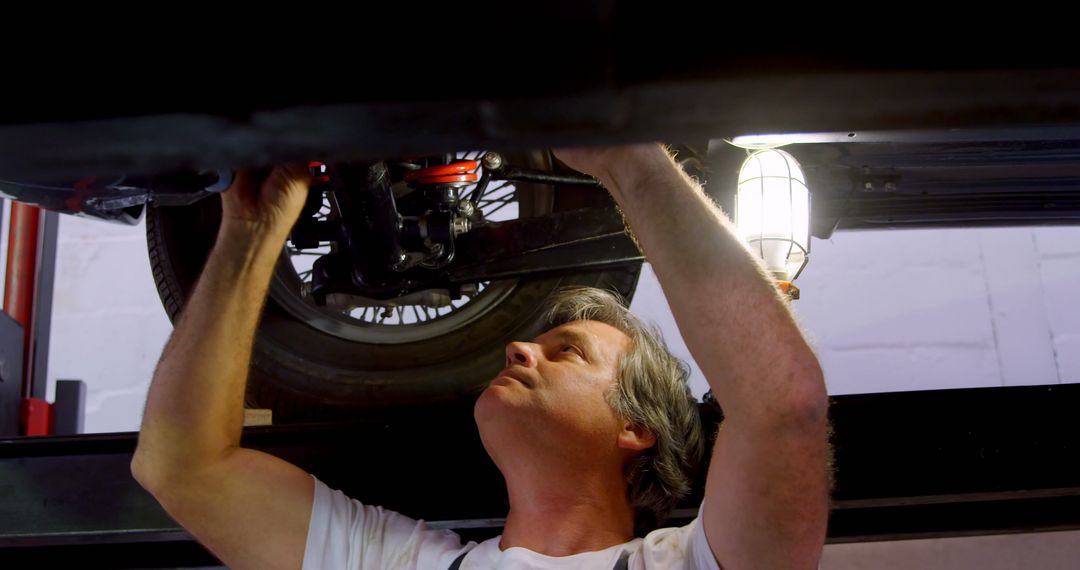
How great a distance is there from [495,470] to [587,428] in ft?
0.56

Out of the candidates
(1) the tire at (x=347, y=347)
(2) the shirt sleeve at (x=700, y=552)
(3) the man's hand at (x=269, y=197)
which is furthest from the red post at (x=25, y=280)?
(2) the shirt sleeve at (x=700, y=552)

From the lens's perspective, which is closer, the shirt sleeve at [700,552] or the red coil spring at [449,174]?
the shirt sleeve at [700,552]

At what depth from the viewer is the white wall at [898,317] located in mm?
2658

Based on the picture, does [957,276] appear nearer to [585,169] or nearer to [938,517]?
[938,517]

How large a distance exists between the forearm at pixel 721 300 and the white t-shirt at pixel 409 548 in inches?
8.5

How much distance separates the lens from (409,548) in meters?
1.12

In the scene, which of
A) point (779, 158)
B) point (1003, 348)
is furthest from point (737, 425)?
point (1003, 348)

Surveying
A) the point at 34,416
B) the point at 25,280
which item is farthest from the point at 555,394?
the point at 25,280

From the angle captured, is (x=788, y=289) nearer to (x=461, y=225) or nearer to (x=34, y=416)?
(x=461, y=225)

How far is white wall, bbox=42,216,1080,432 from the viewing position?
Answer: 8.72ft

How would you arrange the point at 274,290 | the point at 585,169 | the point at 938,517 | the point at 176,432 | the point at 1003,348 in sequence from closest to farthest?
the point at 585,169, the point at 176,432, the point at 938,517, the point at 274,290, the point at 1003,348

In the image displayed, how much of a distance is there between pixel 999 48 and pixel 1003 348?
2.61 m

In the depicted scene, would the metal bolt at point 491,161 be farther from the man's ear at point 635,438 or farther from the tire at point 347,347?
the man's ear at point 635,438

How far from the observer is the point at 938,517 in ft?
4.33
